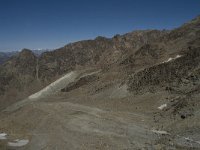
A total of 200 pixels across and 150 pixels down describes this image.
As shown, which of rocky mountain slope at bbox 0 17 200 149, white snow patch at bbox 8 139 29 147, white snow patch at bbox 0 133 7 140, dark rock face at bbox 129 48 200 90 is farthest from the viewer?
dark rock face at bbox 129 48 200 90

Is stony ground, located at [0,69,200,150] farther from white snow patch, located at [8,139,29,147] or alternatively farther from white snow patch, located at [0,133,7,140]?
white snow patch, located at [0,133,7,140]

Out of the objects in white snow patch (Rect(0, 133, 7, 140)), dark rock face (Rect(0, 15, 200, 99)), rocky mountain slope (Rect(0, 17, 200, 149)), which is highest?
dark rock face (Rect(0, 15, 200, 99))

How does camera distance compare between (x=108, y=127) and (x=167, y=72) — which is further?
(x=167, y=72)

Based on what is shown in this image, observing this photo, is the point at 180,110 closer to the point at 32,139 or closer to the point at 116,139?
the point at 116,139

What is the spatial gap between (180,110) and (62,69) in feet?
273

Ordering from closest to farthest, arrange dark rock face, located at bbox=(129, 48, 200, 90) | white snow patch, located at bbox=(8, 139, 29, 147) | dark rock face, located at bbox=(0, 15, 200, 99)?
white snow patch, located at bbox=(8, 139, 29, 147) → dark rock face, located at bbox=(129, 48, 200, 90) → dark rock face, located at bbox=(0, 15, 200, 99)

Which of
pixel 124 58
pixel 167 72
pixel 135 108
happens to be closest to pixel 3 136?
pixel 135 108

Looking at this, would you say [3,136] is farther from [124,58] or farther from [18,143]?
[124,58]

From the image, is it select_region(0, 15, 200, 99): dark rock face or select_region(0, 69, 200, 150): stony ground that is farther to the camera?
select_region(0, 15, 200, 99): dark rock face

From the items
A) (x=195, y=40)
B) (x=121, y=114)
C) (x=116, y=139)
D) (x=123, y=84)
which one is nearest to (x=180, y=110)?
(x=121, y=114)

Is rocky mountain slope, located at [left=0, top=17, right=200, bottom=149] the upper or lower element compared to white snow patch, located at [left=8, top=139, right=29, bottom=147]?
upper

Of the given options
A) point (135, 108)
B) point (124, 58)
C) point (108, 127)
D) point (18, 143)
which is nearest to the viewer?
point (18, 143)

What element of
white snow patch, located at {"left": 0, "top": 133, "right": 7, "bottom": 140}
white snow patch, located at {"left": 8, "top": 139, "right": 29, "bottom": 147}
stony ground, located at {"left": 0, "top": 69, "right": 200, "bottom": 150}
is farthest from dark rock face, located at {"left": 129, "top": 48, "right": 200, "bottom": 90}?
white snow patch, located at {"left": 8, "top": 139, "right": 29, "bottom": 147}

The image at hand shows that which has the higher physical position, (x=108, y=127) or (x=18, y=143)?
(x=108, y=127)
